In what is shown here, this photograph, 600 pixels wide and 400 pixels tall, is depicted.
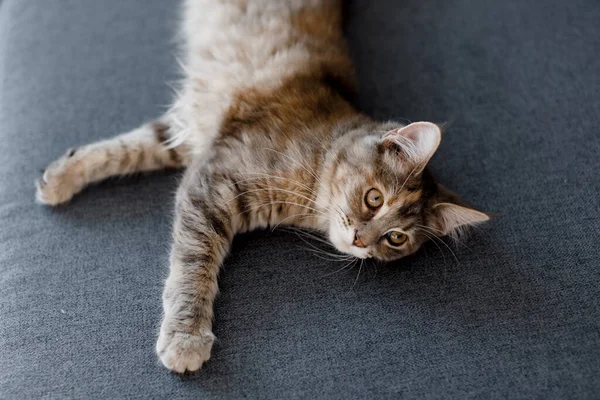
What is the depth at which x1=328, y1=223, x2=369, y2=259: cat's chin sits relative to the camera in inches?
64.0

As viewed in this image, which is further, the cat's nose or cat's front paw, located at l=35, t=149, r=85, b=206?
cat's front paw, located at l=35, t=149, r=85, b=206

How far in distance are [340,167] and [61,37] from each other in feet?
4.81

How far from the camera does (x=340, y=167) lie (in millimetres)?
1686

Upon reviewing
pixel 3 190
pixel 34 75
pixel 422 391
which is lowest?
pixel 422 391

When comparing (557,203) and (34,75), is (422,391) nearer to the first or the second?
(557,203)

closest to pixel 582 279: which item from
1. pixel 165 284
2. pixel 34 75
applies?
pixel 165 284

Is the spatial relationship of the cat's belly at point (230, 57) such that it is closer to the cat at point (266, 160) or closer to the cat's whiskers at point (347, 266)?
the cat at point (266, 160)

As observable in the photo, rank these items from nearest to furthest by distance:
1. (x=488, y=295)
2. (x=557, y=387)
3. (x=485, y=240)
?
1. (x=557, y=387)
2. (x=488, y=295)
3. (x=485, y=240)

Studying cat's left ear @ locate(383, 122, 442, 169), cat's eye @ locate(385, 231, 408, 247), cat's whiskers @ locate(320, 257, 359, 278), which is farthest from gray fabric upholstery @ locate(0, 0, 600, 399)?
cat's left ear @ locate(383, 122, 442, 169)

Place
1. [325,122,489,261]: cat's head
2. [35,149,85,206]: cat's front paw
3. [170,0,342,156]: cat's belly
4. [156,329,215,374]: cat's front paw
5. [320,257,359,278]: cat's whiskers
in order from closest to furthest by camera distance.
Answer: [156,329,215,374]: cat's front paw, [325,122,489,261]: cat's head, [320,257,359,278]: cat's whiskers, [35,149,85,206]: cat's front paw, [170,0,342,156]: cat's belly

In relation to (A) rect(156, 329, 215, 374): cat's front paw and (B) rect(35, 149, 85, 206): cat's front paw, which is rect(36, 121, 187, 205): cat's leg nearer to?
(B) rect(35, 149, 85, 206): cat's front paw

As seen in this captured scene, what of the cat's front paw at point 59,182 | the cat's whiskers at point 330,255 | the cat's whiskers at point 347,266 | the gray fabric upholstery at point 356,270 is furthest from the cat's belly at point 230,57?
the cat's whiskers at point 347,266

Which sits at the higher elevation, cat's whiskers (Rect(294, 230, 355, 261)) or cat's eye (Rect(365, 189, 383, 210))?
cat's eye (Rect(365, 189, 383, 210))

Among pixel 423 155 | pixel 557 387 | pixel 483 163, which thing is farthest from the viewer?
pixel 483 163
